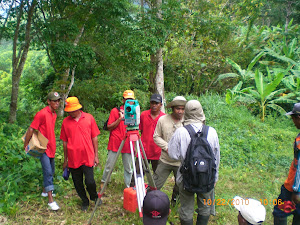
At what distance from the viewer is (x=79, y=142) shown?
3.35m

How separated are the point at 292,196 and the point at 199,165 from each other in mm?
1071

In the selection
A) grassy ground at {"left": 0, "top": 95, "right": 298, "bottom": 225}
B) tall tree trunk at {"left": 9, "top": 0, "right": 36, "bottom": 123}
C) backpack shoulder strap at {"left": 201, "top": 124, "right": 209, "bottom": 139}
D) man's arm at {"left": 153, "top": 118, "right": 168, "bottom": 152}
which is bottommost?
grassy ground at {"left": 0, "top": 95, "right": 298, "bottom": 225}

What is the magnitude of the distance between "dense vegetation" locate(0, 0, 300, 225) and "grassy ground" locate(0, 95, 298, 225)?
0.7 inches

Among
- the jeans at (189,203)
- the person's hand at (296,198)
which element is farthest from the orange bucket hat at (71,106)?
the person's hand at (296,198)

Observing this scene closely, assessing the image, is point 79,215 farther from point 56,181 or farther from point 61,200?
point 56,181

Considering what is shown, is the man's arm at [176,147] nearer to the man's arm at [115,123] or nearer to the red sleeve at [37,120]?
the man's arm at [115,123]

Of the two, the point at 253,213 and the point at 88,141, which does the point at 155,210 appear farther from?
Result: the point at 88,141

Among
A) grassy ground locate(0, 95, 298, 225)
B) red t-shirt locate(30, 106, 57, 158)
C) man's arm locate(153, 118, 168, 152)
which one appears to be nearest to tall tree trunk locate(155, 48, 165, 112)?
grassy ground locate(0, 95, 298, 225)

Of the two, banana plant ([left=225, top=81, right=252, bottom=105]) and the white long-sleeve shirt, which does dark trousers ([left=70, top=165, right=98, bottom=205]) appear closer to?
the white long-sleeve shirt

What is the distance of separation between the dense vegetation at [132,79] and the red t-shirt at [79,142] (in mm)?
750

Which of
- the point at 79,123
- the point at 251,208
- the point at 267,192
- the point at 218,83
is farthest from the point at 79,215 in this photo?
the point at 218,83

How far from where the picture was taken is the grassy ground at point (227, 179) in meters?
3.47

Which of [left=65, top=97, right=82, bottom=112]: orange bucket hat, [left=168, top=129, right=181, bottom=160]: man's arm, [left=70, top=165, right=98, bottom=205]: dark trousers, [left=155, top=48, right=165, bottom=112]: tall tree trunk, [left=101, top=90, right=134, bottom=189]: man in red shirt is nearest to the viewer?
[left=168, top=129, right=181, bottom=160]: man's arm

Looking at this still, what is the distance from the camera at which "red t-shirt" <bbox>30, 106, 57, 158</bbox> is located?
3463mm
